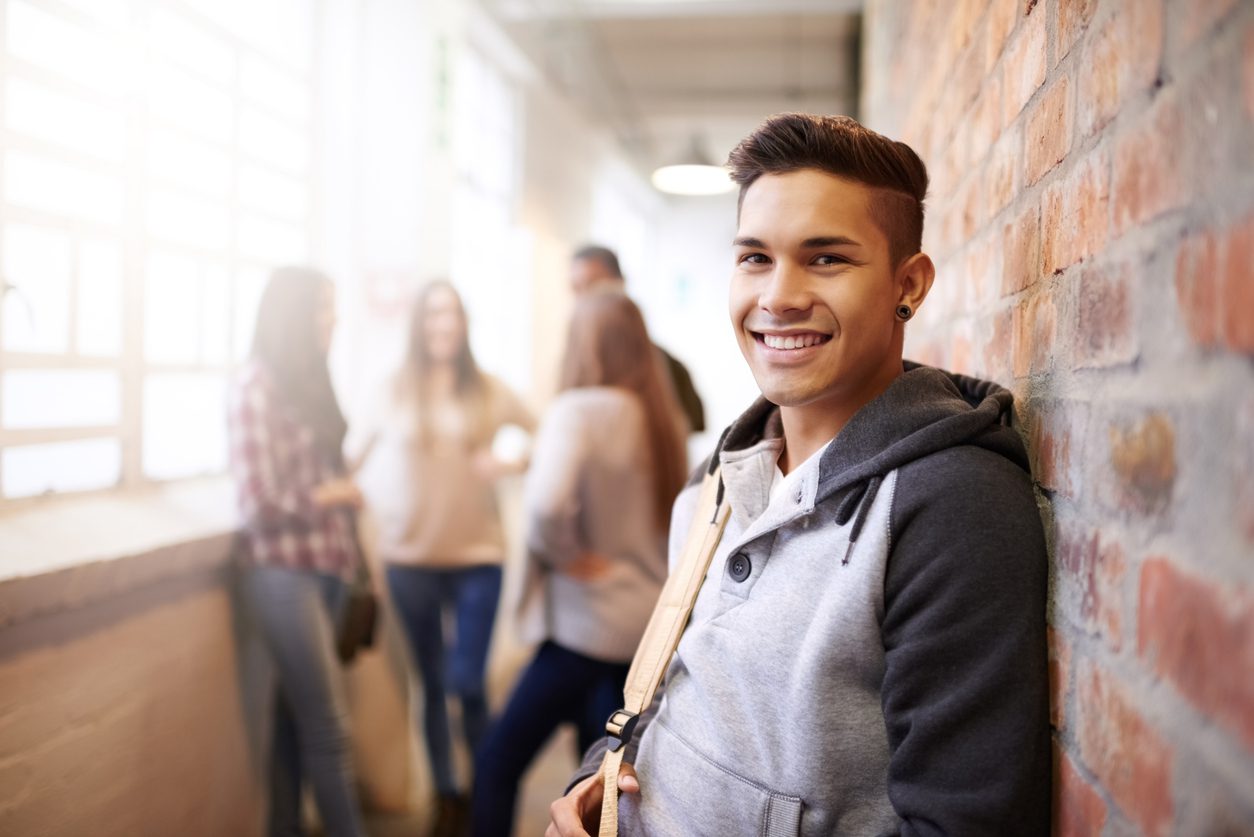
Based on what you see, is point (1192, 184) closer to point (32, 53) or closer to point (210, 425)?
point (32, 53)

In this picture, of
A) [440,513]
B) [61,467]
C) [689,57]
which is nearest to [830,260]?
[61,467]

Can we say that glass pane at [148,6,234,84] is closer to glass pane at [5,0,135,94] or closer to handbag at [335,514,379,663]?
glass pane at [5,0,135,94]

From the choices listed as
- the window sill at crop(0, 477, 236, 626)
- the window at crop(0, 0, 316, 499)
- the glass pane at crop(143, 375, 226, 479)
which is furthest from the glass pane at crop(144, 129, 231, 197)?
the window sill at crop(0, 477, 236, 626)

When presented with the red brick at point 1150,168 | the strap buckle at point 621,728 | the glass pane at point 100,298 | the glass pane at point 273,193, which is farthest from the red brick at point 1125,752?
Result: the glass pane at point 273,193

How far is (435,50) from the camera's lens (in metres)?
3.75

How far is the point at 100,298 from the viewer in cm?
203

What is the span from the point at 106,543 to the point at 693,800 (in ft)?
4.78

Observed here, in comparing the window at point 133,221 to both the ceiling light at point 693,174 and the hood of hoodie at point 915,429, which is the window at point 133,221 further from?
the ceiling light at point 693,174

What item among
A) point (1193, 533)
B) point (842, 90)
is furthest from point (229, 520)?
point (842, 90)

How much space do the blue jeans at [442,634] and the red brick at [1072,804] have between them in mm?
2410

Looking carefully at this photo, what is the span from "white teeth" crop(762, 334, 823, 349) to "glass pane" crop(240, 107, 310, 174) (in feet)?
7.08

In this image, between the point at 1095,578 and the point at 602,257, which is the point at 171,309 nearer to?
the point at 602,257

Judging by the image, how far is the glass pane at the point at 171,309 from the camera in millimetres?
2230

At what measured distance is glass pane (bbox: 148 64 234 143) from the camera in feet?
7.14
